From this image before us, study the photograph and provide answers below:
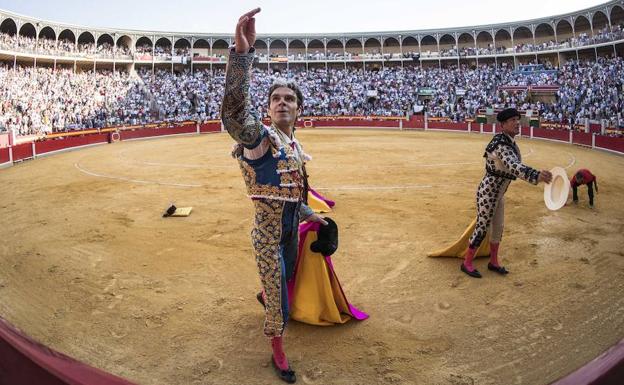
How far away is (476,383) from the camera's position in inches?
105

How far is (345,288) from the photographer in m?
4.17

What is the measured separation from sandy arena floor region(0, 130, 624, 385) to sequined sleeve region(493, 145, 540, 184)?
3.67 ft

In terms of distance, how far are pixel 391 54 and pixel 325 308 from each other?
141 ft

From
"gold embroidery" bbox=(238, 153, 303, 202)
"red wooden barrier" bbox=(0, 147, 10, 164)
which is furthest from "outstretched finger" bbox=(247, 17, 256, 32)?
"red wooden barrier" bbox=(0, 147, 10, 164)

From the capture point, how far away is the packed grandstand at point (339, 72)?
89.4ft

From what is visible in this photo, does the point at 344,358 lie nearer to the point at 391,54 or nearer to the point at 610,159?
the point at 610,159

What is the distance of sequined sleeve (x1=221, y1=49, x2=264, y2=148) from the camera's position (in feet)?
6.30

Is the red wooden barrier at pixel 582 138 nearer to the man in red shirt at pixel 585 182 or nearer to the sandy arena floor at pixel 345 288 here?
the sandy arena floor at pixel 345 288

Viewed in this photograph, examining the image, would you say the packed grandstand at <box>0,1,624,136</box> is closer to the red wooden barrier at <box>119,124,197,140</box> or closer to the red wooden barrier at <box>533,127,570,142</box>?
the red wooden barrier at <box>533,127,570,142</box>

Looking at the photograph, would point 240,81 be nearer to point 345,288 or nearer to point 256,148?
point 256,148

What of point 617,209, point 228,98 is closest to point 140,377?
point 228,98

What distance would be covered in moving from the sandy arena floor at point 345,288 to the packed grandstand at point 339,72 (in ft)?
59.7

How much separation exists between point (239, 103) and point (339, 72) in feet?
137

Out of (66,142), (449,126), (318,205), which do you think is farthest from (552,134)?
(66,142)
